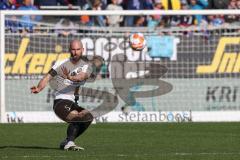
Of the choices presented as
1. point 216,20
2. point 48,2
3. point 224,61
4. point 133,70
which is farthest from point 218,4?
point 133,70

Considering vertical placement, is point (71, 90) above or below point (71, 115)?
above

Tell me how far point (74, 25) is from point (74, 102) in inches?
349

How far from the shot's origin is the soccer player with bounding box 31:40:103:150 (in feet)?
49.5

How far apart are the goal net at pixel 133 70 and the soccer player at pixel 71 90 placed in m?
7.36

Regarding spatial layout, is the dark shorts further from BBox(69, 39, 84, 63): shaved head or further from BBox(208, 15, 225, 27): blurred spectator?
BBox(208, 15, 225, 27): blurred spectator

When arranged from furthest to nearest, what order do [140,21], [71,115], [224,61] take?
1. [140,21]
2. [224,61]
3. [71,115]

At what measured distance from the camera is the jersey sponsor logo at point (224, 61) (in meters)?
23.5

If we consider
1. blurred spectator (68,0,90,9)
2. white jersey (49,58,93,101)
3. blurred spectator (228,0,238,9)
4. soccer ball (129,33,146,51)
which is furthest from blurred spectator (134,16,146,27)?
white jersey (49,58,93,101)

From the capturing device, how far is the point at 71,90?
1548cm

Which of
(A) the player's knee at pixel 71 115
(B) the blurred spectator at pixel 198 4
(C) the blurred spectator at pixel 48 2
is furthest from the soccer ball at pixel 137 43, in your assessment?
(B) the blurred spectator at pixel 198 4

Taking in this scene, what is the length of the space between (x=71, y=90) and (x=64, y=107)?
1.49 feet

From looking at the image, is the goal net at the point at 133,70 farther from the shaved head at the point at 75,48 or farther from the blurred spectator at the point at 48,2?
the shaved head at the point at 75,48
